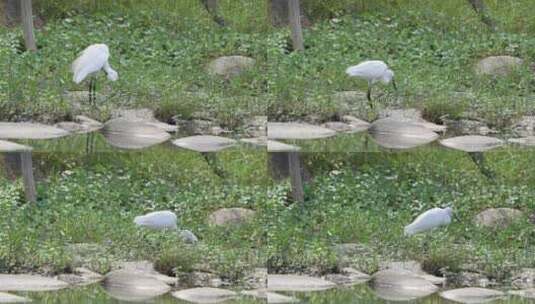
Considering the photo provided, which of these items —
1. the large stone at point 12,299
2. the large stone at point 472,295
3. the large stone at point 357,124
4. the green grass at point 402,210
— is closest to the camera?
the large stone at point 12,299

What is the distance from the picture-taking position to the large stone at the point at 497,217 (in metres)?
5.45

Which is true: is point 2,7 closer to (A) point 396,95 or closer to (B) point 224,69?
(B) point 224,69

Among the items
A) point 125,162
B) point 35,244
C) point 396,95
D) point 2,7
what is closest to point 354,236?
point 396,95

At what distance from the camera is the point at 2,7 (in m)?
A: 5.58

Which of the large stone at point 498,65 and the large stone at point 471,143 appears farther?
the large stone at point 498,65

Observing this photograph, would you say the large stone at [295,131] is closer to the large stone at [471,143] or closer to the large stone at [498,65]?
the large stone at [471,143]

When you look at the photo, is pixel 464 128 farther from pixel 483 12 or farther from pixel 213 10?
pixel 213 10

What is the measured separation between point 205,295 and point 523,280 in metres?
1.43

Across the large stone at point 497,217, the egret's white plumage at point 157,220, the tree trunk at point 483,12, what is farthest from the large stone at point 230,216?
the tree trunk at point 483,12

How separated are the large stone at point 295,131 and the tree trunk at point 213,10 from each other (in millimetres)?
541

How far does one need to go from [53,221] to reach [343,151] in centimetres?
135

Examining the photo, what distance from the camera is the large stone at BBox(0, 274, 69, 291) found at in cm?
516

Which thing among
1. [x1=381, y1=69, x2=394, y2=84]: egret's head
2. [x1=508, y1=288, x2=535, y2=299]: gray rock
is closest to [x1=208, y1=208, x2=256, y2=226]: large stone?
[x1=381, y1=69, x2=394, y2=84]: egret's head

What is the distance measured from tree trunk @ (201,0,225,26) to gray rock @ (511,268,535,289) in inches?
69.4
